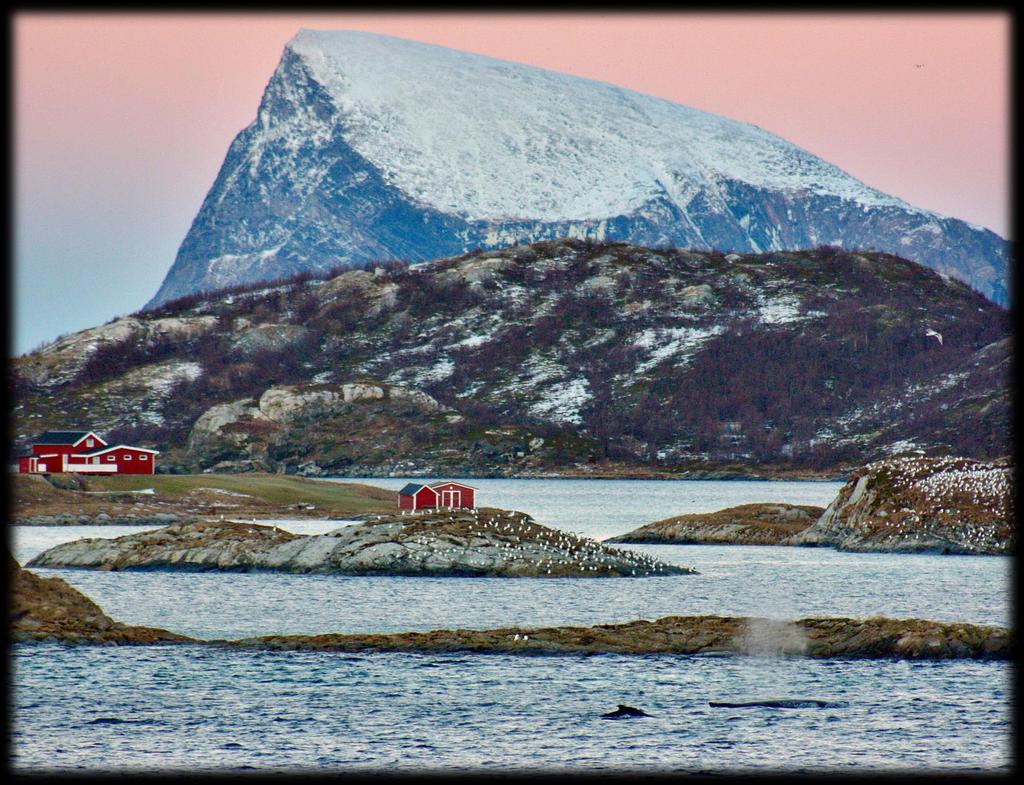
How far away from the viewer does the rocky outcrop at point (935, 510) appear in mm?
→ 105000

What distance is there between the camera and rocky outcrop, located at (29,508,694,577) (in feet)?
294

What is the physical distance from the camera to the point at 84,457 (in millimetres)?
171500

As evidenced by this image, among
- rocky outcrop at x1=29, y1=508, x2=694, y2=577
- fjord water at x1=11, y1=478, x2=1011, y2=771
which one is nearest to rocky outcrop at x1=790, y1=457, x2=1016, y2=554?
rocky outcrop at x1=29, y1=508, x2=694, y2=577

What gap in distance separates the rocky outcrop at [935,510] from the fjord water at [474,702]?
3268cm

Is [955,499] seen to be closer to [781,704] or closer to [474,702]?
[781,704]

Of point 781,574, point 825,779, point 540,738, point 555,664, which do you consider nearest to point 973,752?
point 825,779

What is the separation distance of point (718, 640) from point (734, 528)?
70072 mm

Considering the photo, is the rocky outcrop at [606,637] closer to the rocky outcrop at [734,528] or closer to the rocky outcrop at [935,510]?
the rocky outcrop at [935,510]

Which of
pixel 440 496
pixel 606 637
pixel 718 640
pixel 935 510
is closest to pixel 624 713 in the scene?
pixel 606 637

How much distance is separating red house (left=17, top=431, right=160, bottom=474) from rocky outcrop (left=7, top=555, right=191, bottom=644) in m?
117

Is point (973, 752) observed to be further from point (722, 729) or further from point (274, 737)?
point (274, 737)

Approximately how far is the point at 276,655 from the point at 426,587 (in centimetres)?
2856

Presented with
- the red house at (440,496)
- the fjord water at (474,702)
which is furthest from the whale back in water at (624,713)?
the red house at (440,496)

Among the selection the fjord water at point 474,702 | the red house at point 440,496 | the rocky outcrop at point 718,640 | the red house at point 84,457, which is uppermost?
the red house at point 84,457
